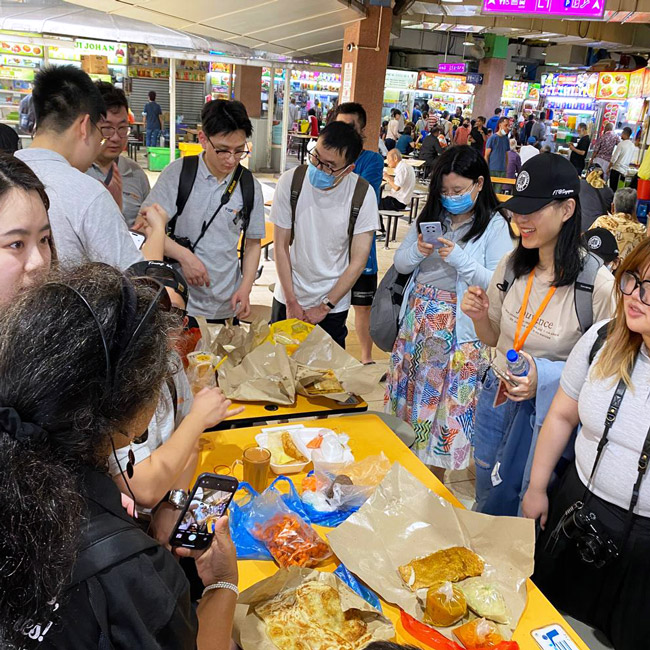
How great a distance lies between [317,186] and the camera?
10.4 feet

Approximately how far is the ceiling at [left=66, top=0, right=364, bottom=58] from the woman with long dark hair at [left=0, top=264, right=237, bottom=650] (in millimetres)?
5980

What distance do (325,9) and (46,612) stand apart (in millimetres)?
7071

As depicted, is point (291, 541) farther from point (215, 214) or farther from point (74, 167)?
point (215, 214)

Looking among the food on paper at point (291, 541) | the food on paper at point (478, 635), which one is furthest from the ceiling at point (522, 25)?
the food on paper at point (478, 635)

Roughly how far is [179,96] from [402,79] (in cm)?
1041

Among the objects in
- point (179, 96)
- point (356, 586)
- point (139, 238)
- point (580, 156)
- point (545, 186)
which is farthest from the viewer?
point (179, 96)

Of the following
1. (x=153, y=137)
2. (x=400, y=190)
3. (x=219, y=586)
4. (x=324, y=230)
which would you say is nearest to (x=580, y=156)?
(x=400, y=190)

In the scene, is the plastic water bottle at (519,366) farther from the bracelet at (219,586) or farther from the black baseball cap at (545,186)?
the bracelet at (219,586)

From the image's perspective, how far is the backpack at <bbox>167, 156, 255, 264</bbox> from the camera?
2922 millimetres

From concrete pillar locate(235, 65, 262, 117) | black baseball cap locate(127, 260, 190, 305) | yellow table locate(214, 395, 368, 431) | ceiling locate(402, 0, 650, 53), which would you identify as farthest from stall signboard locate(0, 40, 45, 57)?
black baseball cap locate(127, 260, 190, 305)

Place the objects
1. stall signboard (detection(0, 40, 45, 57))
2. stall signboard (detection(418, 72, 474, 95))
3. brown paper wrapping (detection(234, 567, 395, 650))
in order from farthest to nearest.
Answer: stall signboard (detection(418, 72, 474, 95)) → stall signboard (detection(0, 40, 45, 57)) → brown paper wrapping (detection(234, 567, 395, 650))

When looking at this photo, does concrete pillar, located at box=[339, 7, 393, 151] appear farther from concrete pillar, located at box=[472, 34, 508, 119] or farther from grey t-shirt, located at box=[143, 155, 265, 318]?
concrete pillar, located at box=[472, 34, 508, 119]

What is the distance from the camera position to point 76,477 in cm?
86

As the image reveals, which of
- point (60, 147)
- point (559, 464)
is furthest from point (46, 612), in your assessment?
point (559, 464)
